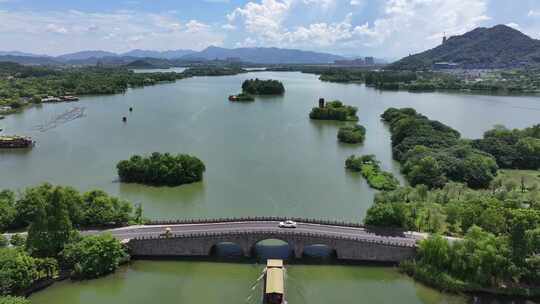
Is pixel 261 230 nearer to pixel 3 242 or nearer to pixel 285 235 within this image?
pixel 285 235

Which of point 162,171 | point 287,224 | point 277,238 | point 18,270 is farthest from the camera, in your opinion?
point 162,171

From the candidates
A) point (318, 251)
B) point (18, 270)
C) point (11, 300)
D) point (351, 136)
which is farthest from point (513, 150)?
point (11, 300)

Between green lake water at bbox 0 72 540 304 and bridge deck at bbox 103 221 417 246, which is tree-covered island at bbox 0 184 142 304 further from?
bridge deck at bbox 103 221 417 246

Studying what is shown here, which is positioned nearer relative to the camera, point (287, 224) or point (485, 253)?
point (485, 253)

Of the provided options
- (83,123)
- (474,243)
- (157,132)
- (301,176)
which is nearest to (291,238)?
(474,243)

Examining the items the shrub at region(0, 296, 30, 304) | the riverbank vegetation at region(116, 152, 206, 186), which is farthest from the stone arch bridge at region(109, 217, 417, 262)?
the riverbank vegetation at region(116, 152, 206, 186)

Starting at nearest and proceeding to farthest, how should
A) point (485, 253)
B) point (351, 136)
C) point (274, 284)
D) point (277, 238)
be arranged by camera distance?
point (274, 284), point (485, 253), point (277, 238), point (351, 136)

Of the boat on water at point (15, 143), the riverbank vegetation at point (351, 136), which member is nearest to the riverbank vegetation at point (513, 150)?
the riverbank vegetation at point (351, 136)

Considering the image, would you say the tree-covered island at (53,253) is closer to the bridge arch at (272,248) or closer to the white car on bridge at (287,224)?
the bridge arch at (272,248)
